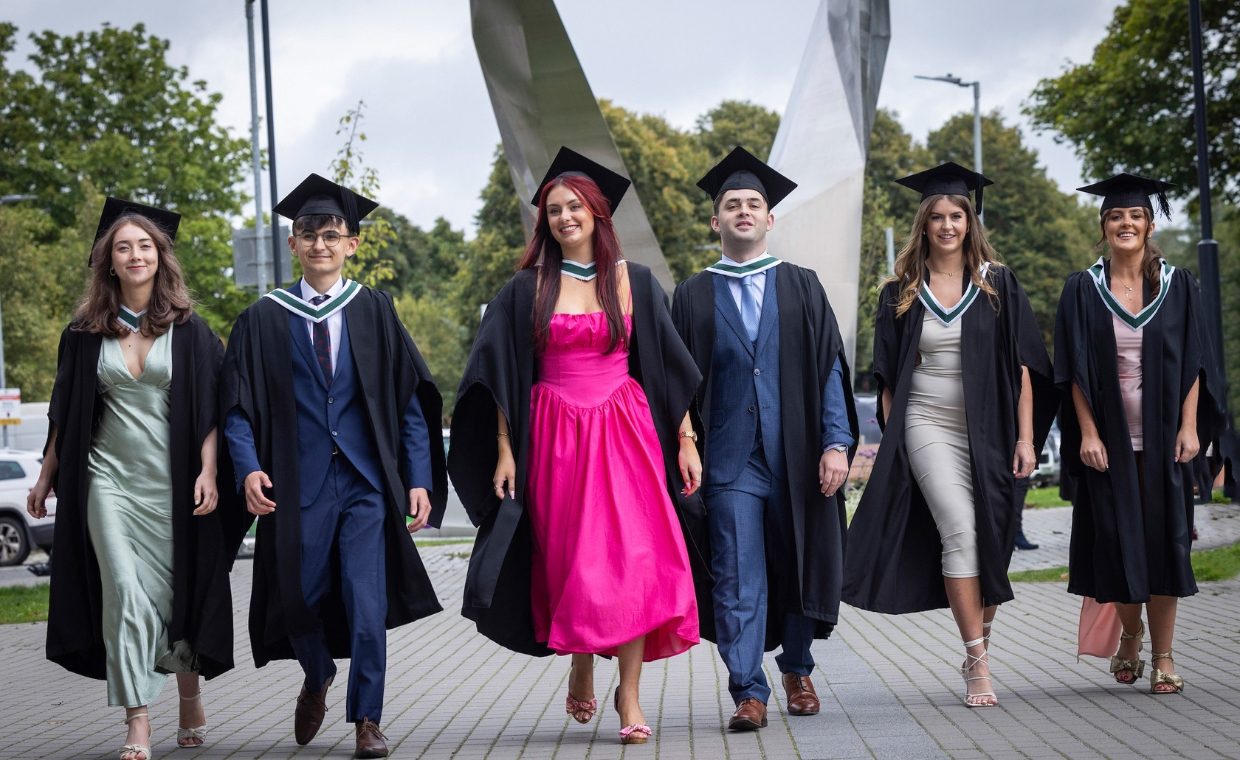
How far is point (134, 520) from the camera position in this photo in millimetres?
6742

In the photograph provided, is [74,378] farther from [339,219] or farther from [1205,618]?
[1205,618]

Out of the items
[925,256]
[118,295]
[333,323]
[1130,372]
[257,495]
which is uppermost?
[925,256]

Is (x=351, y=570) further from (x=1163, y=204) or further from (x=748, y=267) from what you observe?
(x=1163, y=204)

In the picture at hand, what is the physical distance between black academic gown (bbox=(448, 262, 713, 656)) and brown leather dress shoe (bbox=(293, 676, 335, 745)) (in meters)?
0.67

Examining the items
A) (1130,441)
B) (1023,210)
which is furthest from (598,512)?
(1023,210)

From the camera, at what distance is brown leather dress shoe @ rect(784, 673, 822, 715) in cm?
710

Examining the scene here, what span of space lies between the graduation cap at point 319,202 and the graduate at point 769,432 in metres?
1.40

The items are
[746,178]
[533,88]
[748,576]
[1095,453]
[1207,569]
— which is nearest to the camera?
[748,576]

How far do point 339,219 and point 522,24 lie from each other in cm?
821

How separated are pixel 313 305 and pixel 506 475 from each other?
1023 mm

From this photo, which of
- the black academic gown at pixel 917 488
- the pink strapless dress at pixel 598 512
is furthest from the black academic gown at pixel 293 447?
the black academic gown at pixel 917 488

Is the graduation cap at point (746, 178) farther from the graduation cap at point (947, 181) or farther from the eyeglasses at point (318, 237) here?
the eyeglasses at point (318, 237)

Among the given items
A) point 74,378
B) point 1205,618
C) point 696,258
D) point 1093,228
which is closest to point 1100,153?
point 696,258

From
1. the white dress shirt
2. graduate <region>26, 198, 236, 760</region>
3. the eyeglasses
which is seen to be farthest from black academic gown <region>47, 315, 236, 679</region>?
the eyeglasses
